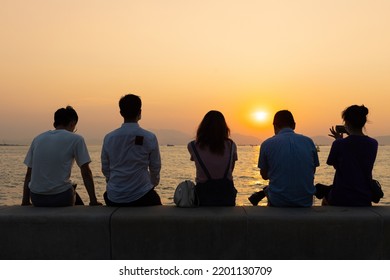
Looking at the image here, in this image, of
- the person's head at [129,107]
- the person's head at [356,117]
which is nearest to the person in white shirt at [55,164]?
the person's head at [129,107]

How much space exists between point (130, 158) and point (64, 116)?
1241 mm

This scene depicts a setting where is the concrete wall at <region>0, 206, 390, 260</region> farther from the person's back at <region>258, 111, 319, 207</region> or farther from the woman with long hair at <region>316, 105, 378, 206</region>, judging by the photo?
the woman with long hair at <region>316, 105, 378, 206</region>

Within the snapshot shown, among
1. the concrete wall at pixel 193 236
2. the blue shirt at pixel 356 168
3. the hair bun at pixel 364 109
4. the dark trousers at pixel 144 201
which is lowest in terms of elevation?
the concrete wall at pixel 193 236

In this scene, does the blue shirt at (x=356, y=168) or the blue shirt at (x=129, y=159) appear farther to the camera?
the blue shirt at (x=356, y=168)

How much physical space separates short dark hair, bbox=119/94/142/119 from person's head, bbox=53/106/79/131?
0.87m

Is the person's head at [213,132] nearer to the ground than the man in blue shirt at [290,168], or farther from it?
farther from it

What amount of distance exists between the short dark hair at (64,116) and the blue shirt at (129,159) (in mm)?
736

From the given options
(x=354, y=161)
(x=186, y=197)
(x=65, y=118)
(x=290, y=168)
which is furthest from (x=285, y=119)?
(x=65, y=118)

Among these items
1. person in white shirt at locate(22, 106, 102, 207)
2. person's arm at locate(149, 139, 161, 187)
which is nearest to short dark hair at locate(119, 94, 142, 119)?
person's arm at locate(149, 139, 161, 187)

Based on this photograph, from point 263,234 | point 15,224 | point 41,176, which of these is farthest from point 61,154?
point 263,234

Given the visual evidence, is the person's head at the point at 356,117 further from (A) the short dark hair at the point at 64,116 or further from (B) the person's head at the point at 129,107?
(A) the short dark hair at the point at 64,116

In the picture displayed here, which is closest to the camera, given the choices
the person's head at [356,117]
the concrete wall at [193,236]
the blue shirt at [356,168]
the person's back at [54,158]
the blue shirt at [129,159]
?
the concrete wall at [193,236]

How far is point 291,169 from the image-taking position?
545 cm

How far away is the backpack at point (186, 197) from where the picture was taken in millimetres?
5340
